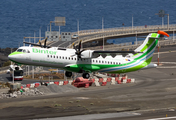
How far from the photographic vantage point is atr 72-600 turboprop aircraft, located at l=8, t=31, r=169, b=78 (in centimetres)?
4934

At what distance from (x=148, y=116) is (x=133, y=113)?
2248 millimetres

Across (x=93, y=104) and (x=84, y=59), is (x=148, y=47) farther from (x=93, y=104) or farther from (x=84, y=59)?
(x=93, y=104)

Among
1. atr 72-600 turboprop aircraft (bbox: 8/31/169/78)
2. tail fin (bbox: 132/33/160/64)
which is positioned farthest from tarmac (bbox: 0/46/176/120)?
tail fin (bbox: 132/33/160/64)

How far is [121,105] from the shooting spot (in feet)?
128

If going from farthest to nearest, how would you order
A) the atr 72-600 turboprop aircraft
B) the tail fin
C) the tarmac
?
1. the tail fin
2. the atr 72-600 turboprop aircraft
3. the tarmac

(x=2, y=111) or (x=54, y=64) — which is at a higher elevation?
(x=54, y=64)

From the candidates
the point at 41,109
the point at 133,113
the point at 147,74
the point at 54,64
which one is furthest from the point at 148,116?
the point at 147,74

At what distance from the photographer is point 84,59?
54.7 meters

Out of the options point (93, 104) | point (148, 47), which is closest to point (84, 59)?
point (148, 47)

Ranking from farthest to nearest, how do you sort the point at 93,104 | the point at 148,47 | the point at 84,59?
the point at 148,47 → the point at 84,59 → the point at 93,104

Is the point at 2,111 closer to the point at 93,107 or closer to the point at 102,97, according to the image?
the point at 93,107

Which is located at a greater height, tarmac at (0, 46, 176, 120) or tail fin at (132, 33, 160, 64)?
tail fin at (132, 33, 160, 64)

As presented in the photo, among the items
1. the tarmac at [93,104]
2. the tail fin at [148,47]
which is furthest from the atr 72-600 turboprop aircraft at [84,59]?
the tarmac at [93,104]

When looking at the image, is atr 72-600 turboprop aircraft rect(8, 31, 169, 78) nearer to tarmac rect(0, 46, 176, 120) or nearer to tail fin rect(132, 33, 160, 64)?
tail fin rect(132, 33, 160, 64)
